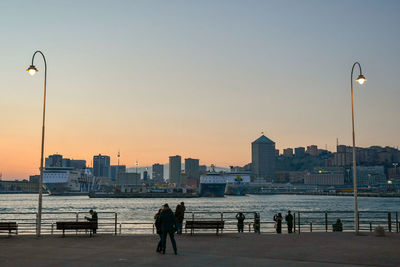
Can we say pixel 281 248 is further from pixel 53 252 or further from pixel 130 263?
pixel 53 252

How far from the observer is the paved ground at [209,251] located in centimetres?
1290

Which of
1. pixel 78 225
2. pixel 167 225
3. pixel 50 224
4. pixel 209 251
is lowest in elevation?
pixel 50 224

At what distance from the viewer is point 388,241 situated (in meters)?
18.0

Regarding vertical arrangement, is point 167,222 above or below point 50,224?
above

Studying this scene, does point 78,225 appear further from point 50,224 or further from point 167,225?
point 50,224

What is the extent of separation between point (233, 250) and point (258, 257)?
1.71m

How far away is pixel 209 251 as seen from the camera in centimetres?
1524

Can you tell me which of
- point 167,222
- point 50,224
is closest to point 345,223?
point 50,224

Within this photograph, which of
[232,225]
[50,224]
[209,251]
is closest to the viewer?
[209,251]

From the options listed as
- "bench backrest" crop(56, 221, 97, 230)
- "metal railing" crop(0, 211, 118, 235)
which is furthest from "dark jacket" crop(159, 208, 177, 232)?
"metal railing" crop(0, 211, 118, 235)

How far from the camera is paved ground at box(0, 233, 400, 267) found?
12898 millimetres

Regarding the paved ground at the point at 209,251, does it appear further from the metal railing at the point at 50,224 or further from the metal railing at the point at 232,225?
the metal railing at the point at 50,224

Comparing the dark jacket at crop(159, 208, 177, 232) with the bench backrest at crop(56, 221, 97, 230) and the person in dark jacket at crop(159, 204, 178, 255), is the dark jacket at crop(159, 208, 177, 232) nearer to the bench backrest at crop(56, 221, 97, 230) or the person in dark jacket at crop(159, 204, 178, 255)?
the person in dark jacket at crop(159, 204, 178, 255)

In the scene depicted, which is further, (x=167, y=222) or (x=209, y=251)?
(x=209, y=251)
